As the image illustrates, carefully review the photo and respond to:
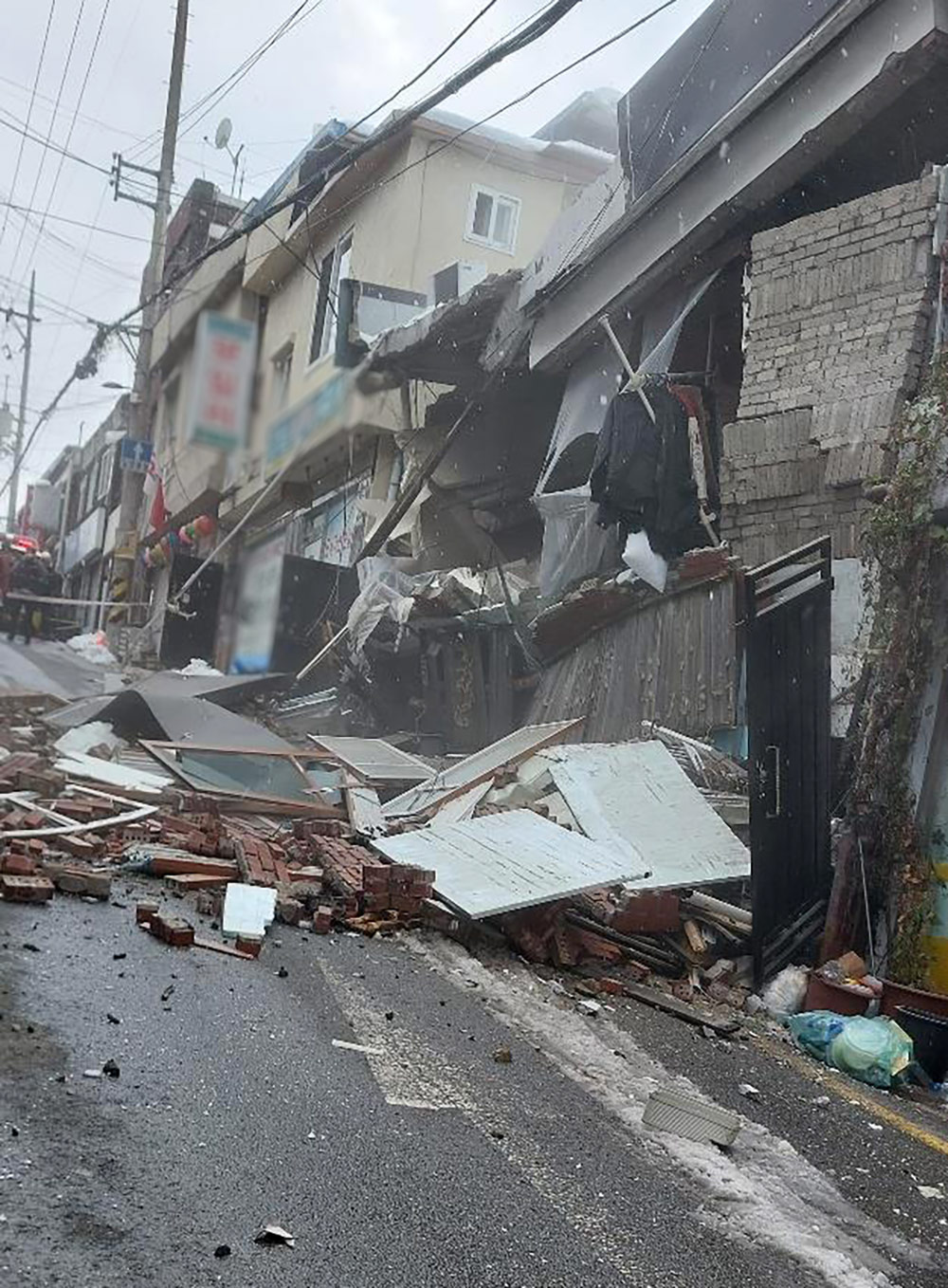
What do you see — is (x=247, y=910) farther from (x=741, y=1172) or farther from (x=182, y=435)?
(x=182, y=435)

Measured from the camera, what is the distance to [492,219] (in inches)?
619

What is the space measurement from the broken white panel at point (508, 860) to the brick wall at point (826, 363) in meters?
2.81

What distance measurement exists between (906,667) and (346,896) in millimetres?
3395

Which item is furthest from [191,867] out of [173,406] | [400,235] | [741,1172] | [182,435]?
[400,235]

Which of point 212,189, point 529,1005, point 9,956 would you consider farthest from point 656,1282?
point 212,189

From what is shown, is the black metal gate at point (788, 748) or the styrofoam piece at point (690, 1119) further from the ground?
the black metal gate at point (788, 748)

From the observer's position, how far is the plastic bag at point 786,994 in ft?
18.4

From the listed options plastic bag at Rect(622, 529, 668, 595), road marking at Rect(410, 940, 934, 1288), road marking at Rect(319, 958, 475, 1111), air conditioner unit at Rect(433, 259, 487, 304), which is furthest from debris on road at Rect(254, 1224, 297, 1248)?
air conditioner unit at Rect(433, 259, 487, 304)

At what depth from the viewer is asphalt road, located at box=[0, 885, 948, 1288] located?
260 centimetres

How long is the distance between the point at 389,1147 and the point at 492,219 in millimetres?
14639

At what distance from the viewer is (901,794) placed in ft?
19.7

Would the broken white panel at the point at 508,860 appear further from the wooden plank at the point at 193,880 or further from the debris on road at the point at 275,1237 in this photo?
the debris on road at the point at 275,1237

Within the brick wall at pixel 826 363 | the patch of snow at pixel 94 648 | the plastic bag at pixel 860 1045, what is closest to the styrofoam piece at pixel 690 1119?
the plastic bag at pixel 860 1045

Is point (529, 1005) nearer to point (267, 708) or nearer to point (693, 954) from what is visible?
point (693, 954)
